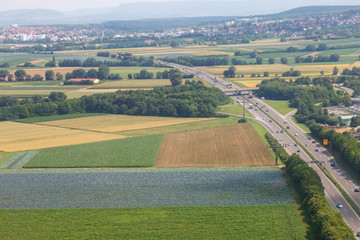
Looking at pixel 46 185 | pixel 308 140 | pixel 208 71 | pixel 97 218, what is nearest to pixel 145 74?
pixel 208 71

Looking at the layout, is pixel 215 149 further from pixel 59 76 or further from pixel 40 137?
pixel 59 76

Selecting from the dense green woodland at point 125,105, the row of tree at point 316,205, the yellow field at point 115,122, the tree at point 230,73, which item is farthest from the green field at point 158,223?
the tree at point 230,73

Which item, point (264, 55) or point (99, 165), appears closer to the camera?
point (99, 165)

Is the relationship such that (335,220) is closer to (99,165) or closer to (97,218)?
(97,218)

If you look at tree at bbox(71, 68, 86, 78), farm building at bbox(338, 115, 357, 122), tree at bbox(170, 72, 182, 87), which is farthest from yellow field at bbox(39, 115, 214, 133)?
tree at bbox(71, 68, 86, 78)

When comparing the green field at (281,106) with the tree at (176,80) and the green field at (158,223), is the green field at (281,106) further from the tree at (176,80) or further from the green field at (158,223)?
the green field at (158,223)

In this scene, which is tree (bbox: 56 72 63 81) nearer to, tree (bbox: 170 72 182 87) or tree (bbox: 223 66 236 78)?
tree (bbox: 170 72 182 87)

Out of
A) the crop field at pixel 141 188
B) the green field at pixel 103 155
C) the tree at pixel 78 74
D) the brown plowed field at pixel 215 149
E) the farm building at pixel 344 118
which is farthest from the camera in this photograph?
the tree at pixel 78 74
